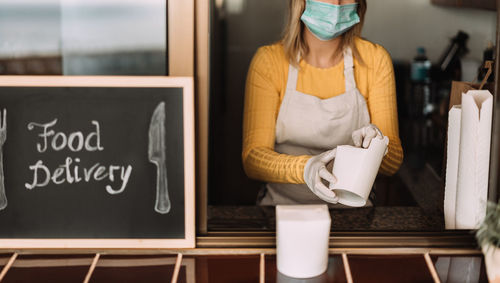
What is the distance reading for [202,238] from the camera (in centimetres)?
102

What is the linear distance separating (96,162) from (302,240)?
42 cm

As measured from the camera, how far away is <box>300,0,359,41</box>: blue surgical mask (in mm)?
1369

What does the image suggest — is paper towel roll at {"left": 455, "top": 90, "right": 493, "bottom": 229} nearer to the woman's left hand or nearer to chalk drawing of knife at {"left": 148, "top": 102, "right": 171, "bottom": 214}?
the woman's left hand

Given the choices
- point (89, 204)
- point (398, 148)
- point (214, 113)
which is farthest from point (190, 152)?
point (214, 113)

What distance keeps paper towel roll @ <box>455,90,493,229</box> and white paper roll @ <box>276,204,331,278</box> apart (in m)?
0.33

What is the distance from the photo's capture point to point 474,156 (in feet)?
3.38

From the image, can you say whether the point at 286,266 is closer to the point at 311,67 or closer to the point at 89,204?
the point at 89,204

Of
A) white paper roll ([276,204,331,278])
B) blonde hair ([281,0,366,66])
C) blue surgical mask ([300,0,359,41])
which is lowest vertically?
white paper roll ([276,204,331,278])

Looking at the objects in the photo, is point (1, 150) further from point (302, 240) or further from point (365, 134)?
point (365, 134)

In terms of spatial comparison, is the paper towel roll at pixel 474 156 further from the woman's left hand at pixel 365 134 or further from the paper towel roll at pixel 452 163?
the woman's left hand at pixel 365 134

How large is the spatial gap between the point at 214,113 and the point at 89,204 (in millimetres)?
2078

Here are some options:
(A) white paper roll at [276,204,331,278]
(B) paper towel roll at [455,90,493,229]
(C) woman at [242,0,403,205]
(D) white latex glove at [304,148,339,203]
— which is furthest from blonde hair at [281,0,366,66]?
(A) white paper roll at [276,204,331,278]

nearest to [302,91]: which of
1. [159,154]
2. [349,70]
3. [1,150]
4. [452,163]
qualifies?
[349,70]

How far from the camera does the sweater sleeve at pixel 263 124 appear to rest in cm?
140
